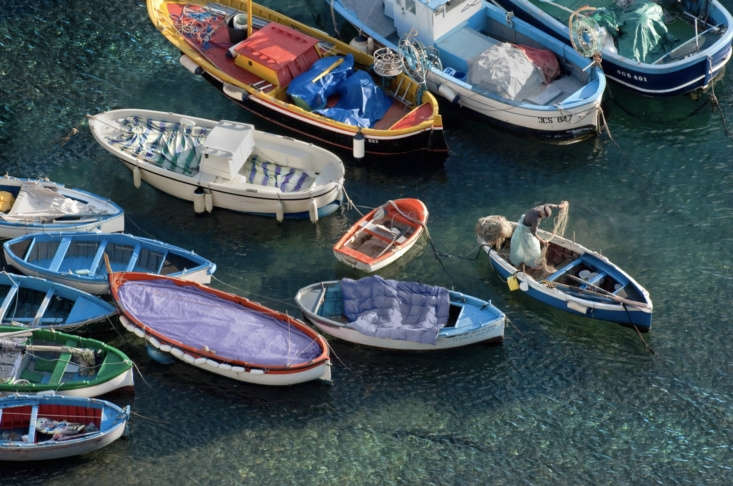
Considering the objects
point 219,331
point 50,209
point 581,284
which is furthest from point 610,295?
point 50,209

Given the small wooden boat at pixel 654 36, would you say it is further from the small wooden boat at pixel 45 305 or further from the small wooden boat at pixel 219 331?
the small wooden boat at pixel 45 305

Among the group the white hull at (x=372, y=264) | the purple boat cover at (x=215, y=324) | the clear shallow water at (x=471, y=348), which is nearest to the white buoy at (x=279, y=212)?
the clear shallow water at (x=471, y=348)

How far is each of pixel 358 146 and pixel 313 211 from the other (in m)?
4.08

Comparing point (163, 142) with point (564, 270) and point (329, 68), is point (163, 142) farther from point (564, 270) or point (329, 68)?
point (564, 270)

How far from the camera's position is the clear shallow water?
39344mm

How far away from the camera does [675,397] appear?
133 ft

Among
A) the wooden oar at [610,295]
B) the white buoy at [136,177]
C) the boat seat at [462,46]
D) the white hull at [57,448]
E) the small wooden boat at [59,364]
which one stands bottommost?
the white hull at [57,448]

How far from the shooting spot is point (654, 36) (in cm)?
5156

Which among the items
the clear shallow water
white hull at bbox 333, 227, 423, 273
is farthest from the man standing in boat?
white hull at bbox 333, 227, 423, 273

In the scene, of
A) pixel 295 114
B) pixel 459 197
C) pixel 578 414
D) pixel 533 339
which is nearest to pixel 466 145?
pixel 459 197

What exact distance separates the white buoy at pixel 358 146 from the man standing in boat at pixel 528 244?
871cm

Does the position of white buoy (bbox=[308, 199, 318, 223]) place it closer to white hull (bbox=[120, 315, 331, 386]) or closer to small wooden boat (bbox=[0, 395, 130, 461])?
white hull (bbox=[120, 315, 331, 386])

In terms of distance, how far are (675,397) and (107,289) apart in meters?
22.4

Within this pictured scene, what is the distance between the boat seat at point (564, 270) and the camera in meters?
43.4
